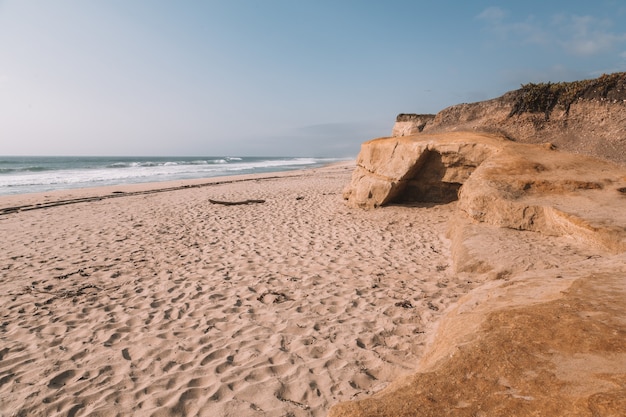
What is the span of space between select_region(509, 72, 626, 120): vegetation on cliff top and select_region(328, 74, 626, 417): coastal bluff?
0.26 ft

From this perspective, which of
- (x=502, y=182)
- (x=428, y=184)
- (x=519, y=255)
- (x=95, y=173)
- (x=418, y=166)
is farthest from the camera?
(x=95, y=173)

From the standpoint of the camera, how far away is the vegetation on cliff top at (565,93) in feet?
26.1

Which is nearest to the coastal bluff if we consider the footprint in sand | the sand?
Result: the sand

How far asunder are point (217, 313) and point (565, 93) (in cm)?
1004

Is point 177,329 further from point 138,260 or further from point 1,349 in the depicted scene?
point 138,260

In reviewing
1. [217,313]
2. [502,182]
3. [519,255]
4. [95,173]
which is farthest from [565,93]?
[95,173]

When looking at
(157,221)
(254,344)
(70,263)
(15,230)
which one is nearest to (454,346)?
(254,344)

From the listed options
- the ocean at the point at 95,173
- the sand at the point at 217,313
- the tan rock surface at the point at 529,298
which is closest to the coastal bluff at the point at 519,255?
the tan rock surface at the point at 529,298

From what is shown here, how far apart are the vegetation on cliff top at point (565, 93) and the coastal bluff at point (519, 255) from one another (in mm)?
80

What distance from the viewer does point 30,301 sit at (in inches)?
199

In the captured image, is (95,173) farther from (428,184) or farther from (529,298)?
(529,298)

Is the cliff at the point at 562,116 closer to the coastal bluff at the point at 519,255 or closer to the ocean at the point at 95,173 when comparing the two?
the coastal bluff at the point at 519,255

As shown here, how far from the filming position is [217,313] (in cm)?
463

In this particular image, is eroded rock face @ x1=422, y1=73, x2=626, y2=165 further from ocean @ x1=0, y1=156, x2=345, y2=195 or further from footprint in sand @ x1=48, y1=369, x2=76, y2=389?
ocean @ x1=0, y1=156, x2=345, y2=195
